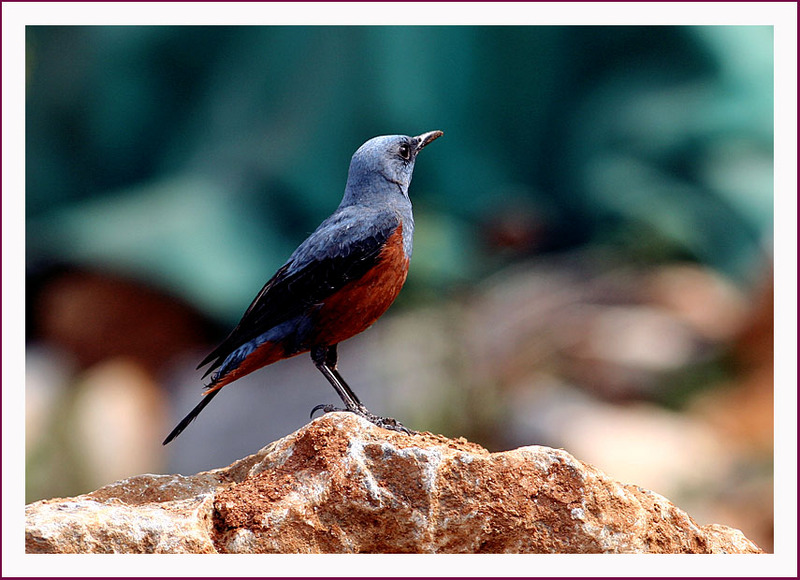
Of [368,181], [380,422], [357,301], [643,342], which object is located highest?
[643,342]

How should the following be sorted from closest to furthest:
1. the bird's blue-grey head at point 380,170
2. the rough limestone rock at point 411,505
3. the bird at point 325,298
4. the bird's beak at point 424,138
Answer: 1. the rough limestone rock at point 411,505
2. the bird at point 325,298
3. the bird's blue-grey head at point 380,170
4. the bird's beak at point 424,138

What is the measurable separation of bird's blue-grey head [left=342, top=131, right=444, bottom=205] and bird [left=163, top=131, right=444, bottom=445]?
6.8 inches

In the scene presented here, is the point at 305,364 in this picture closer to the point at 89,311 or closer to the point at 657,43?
the point at 89,311

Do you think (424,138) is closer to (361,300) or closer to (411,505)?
(361,300)

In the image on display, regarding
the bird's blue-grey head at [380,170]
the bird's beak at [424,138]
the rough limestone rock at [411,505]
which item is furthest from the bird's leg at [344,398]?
the bird's beak at [424,138]

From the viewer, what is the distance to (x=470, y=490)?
14.1ft

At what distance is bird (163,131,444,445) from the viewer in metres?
4.89

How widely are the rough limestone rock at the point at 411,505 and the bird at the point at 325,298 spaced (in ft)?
1.87

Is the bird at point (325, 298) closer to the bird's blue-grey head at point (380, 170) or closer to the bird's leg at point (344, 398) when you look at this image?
the bird's leg at point (344, 398)

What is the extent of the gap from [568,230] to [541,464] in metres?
4.41

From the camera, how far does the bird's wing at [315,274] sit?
4.89 meters

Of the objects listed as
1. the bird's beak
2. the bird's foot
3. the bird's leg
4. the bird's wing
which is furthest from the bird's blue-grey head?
the bird's foot

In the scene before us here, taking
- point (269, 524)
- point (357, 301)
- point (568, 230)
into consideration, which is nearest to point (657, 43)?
point (568, 230)

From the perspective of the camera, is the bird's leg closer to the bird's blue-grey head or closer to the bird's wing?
the bird's wing
